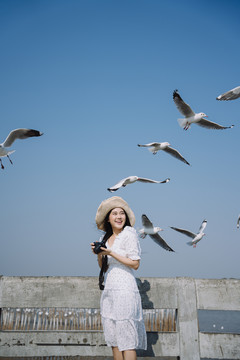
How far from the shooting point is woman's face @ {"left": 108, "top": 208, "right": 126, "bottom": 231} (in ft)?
12.1

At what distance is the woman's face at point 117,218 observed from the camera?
3.70 meters

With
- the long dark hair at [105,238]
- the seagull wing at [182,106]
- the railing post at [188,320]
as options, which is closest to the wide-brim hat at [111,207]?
the long dark hair at [105,238]

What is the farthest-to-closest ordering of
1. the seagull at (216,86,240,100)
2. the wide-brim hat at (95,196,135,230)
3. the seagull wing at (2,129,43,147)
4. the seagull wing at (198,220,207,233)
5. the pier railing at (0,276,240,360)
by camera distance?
the seagull wing at (198,220,207,233)
the seagull at (216,86,240,100)
the seagull wing at (2,129,43,147)
the pier railing at (0,276,240,360)
the wide-brim hat at (95,196,135,230)

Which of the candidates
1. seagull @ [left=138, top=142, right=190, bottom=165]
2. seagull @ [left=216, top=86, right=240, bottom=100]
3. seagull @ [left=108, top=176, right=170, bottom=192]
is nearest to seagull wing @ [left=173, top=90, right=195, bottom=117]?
seagull @ [left=138, top=142, right=190, bottom=165]

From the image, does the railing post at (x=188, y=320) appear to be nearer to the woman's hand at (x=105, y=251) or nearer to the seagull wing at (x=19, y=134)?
the woman's hand at (x=105, y=251)

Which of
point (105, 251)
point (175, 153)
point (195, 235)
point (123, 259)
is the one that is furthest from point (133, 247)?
point (195, 235)

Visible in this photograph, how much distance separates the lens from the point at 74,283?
4359 millimetres

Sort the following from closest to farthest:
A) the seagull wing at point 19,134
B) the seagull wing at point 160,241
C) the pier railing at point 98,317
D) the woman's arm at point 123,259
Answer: the woman's arm at point 123,259 < the pier railing at point 98,317 < the seagull wing at point 19,134 < the seagull wing at point 160,241

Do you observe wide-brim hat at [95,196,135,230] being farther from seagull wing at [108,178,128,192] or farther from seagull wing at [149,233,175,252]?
seagull wing at [149,233,175,252]

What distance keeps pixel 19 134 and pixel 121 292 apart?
5155 mm

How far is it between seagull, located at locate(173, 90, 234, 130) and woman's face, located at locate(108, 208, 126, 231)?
6.17m

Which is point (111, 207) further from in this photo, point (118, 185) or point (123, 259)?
point (118, 185)

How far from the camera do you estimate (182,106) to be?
9391mm

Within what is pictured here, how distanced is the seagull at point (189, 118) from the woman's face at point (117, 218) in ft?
20.2
